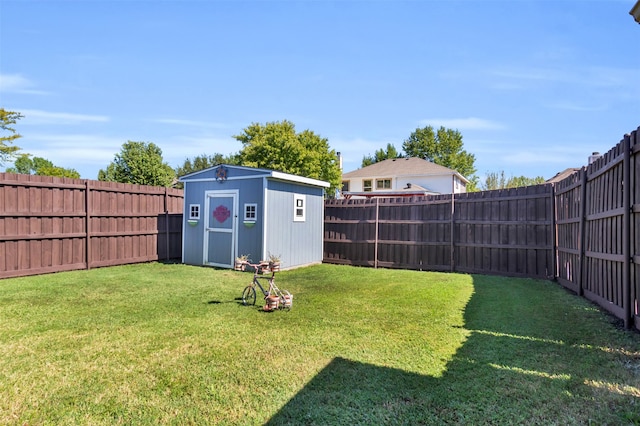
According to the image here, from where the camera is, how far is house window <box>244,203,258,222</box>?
8641 mm

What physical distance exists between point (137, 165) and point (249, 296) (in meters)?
19.6

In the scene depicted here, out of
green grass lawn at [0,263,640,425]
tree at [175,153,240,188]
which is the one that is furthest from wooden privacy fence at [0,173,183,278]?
tree at [175,153,240,188]

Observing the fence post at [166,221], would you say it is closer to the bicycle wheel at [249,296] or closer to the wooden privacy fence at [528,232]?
the wooden privacy fence at [528,232]

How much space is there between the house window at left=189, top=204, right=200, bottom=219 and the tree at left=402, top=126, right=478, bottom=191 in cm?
4149

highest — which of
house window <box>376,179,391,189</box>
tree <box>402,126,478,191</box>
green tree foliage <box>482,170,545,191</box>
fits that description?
tree <box>402,126,478,191</box>

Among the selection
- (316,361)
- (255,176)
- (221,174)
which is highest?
(221,174)

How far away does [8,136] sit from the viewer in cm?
2802

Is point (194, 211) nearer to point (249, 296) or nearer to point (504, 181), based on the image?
point (249, 296)

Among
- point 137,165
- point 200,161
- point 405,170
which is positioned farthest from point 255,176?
point 200,161

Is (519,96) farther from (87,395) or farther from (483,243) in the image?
(87,395)

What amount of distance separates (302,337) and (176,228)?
8307mm

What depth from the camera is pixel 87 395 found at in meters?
2.40

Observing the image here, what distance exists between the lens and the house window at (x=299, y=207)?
944 cm

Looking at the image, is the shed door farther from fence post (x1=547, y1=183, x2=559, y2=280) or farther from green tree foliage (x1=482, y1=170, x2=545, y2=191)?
green tree foliage (x1=482, y1=170, x2=545, y2=191)
